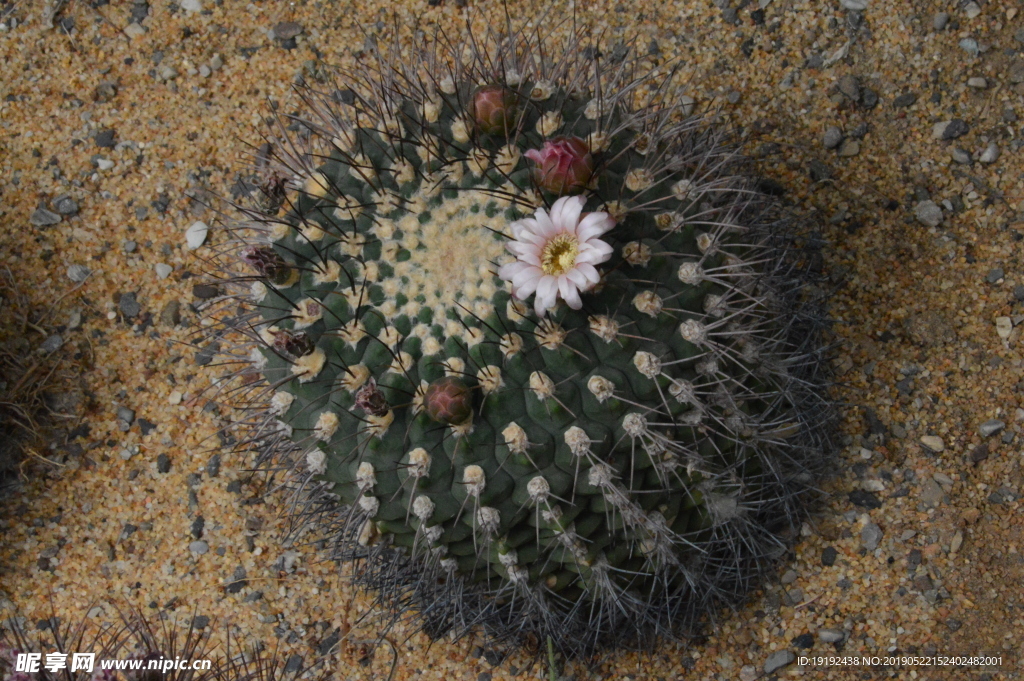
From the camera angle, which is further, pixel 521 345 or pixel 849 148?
pixel 849 148

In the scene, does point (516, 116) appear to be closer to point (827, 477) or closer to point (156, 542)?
point (827, 477)

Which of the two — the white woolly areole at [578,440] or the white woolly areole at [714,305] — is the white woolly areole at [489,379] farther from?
the white woolly areole at [714,305]

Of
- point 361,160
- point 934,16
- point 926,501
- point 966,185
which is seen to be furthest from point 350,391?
point 934,16

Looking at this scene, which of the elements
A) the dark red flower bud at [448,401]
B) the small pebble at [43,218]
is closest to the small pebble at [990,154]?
the dark red flower bud at [448,401]

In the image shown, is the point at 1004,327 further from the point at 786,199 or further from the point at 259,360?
the point at 259,360

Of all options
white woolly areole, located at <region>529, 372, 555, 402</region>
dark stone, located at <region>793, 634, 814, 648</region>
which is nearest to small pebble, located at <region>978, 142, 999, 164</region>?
dark stone, located at <region>793, 634, 814, 648</region>

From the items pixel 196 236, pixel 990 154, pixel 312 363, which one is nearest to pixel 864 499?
pixel 990 154
